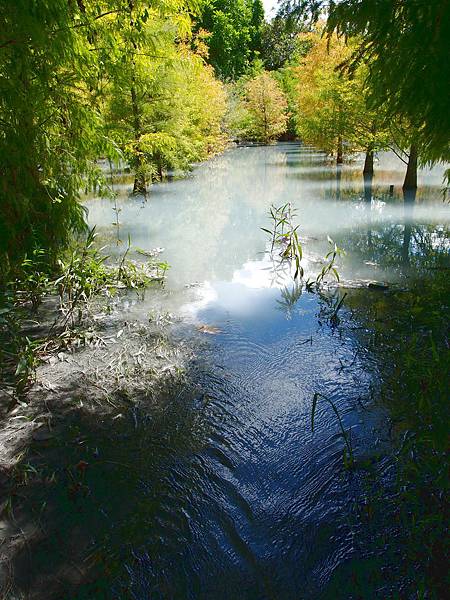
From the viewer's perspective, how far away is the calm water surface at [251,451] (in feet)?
6.84

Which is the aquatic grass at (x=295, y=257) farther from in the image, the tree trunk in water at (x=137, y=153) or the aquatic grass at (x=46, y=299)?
the tree trunk in water at (x=137, y=153)

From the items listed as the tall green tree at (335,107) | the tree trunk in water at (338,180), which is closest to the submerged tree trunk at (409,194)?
the tall green tree at (335,107)

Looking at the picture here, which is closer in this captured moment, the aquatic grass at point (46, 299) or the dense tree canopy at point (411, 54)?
the dense tree canopy at point (411, 54)

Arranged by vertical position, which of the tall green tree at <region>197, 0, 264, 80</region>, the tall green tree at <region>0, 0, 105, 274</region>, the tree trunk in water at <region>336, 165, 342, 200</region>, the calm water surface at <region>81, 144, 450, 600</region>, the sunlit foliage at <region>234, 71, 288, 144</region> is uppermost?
the tall green tree at <region>197, 0, 264, 80</region>

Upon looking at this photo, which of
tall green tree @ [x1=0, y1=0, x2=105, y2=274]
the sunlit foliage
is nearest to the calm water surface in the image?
tall green tree @ [x1=0, y1=0, x2=105, y2=274]

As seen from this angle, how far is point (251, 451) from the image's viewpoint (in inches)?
114

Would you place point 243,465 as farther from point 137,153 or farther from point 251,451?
point 137,153

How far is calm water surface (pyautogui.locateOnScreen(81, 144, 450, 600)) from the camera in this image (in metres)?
2.08

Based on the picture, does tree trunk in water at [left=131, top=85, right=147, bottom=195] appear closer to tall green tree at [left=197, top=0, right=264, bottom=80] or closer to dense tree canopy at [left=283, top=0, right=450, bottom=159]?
dense tree canopy at [left=283, top=0, right=450, bottom=159]

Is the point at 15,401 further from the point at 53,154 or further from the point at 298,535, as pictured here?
the point at 53,154

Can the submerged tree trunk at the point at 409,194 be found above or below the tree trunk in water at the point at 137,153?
below

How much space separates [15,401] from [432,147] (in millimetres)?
3891

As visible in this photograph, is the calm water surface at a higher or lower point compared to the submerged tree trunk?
lower

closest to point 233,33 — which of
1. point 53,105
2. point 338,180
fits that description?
point 338,180
